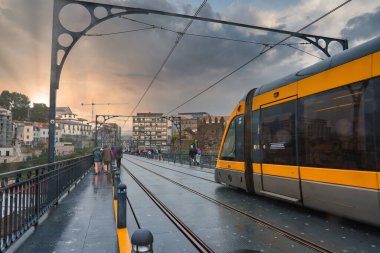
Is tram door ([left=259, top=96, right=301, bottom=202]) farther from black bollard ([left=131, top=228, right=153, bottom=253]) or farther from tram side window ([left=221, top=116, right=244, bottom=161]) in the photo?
black bollard ([left=131, top=228, right=153, bottom=253])

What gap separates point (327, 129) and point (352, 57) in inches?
56.5

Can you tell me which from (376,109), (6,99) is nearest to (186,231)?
(376,109)

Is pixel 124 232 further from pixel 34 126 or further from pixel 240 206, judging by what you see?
pixel 34 126

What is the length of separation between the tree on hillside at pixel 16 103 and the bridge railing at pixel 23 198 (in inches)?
5223

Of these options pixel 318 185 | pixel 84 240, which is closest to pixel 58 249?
pixel 84 240

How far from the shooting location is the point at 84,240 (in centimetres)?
553

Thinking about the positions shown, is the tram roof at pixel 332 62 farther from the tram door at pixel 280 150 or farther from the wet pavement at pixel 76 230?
the wet pavement at pixel 76 230

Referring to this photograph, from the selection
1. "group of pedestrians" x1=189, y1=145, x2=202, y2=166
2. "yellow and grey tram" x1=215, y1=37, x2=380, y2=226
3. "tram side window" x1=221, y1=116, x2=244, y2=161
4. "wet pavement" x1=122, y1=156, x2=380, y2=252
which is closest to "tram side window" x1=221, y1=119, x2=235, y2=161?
"tram side window" x1=221, y1=116, x2=244, y2=161

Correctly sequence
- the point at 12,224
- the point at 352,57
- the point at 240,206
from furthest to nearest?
the point at 240,206, the point at 352,57, the point at 12,224

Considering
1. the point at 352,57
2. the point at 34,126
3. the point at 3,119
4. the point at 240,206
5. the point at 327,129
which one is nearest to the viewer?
the point at 352,57

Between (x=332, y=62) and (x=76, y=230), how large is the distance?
5.99 m

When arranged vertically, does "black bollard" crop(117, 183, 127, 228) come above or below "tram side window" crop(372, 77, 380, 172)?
below

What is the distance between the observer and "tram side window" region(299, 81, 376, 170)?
5656 millimetres

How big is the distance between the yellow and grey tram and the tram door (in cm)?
2
